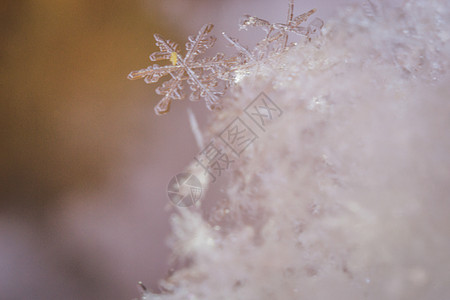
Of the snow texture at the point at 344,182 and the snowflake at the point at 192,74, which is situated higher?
the snowflake at the point at 192,74

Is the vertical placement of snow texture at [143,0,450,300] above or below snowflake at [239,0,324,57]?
below

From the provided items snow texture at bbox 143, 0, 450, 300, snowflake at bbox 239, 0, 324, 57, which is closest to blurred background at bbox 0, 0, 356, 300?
snowflake at bbox 239, 0, 324, 57

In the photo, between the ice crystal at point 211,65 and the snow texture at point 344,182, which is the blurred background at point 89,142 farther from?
the snow texture at point 344,182

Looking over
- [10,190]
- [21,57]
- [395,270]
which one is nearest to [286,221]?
[395,270]

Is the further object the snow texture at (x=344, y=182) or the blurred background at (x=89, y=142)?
the blurred background at (x=89, y=142)

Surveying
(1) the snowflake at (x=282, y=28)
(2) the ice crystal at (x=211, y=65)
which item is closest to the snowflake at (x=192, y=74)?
(2) the ice crystal at (x=211, y=65)

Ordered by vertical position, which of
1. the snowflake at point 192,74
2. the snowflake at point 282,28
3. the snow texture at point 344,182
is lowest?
the snow texture at point 344,182

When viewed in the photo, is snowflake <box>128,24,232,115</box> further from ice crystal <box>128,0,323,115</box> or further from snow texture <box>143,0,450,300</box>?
snow texture <box>143,0,450,300</box>
